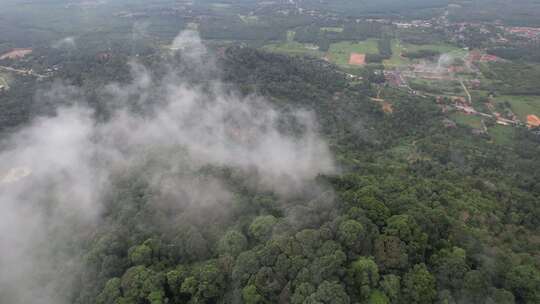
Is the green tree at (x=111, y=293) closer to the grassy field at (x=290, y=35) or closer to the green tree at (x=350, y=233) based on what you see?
the green tree at (x=350, y=233)

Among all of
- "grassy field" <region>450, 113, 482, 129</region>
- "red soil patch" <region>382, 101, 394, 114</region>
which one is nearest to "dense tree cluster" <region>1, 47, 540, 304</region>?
"grassy field" <region>450, 113, 482, 129</region>

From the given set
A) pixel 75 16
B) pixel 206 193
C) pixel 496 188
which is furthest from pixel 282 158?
pixel 75 16

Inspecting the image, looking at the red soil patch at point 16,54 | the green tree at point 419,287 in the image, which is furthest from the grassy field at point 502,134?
the red soil patch at point 16,54

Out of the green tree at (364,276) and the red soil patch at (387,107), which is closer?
the green tree at (364,276)

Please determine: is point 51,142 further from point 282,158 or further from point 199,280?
point 199,280

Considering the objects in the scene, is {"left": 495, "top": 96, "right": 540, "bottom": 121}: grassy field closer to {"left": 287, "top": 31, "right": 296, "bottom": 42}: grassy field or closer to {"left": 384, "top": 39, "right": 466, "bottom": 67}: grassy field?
{"left": 384, "top": 39, "right": 466, "bottom": 67}: grassy field

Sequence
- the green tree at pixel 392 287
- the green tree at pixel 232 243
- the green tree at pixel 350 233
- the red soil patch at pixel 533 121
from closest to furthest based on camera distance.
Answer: the green tree at pixel 392 287 < the green tree at pixel 350 233 < the green tree at pixel 232 243 < the red soil patch at pixel 533 121
